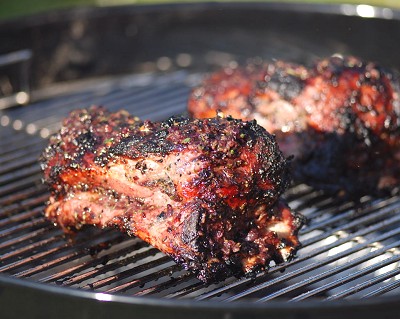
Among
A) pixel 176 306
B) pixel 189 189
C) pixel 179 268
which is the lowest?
pixel 176 306

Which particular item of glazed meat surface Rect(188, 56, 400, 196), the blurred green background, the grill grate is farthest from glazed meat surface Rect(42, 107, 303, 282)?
the blurred green background

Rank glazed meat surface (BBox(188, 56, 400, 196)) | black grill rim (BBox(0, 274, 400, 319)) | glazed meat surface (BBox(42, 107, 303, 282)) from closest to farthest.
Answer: black grill rim (BBox(0, 274, 400, 319)) < glazed meat surface (BBox(42, 107, 303, 282)) < glazed meat surface (BBox(188, 56, 400, 196))

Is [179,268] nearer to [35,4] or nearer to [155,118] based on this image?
[155,118]

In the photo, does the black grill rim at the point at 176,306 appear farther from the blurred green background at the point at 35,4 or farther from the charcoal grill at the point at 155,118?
the blurred green background at the point at 35,4

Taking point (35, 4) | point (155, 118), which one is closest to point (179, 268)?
point (155, 118)

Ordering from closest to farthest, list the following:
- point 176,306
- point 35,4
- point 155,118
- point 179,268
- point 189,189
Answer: point 176,306 → point 189,189 → point 179,268 → point 155,118 → point 35,4

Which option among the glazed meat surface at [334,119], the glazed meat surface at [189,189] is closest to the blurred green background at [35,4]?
the glazed meat surface at [334,119]

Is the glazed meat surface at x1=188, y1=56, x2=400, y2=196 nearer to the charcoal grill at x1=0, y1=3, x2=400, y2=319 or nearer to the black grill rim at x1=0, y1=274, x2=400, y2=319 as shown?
the charcoal grill at x1=0, y1=3, x2=400, y2=319
